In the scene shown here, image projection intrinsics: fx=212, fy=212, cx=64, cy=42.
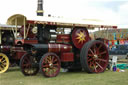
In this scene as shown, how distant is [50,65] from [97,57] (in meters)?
2.22

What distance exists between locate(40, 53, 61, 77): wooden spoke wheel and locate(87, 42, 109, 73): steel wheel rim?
146 cm

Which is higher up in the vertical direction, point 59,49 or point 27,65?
point 59,49

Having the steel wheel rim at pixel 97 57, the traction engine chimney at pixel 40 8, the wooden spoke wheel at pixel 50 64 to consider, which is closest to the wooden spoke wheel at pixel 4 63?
the wooden spoke wheel at pixel 50 64

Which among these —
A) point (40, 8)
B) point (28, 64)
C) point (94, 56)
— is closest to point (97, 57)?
point (94, 56)

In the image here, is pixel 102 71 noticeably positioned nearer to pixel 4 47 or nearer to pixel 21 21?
pixel 21 21

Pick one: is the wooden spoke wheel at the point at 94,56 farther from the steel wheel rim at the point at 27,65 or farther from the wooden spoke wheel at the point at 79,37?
the steel wheel rim at the point at 27,65

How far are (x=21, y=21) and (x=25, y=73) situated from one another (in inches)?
87.8

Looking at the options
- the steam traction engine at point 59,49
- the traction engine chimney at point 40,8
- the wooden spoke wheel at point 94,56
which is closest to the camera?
the steam traction engine at point 59,49

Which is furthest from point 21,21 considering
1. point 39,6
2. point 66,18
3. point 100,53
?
point 39,6

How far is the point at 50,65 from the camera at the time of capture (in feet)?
25.1

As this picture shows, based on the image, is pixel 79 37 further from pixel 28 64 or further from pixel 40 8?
pixel 40 8

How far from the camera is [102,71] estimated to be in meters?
8.82

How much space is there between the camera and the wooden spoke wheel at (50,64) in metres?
7.45

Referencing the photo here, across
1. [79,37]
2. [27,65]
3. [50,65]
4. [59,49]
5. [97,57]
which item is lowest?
[27,65]
